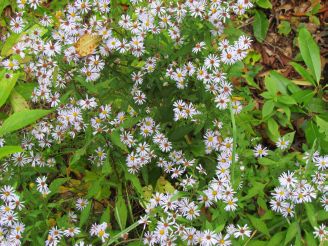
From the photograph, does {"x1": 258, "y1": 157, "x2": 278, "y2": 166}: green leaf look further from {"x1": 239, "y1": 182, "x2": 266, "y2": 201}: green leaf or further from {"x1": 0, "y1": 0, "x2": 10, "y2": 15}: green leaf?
{"x1": 0, "y1": 0, "x2": 10, "y2": 15}: green leaf

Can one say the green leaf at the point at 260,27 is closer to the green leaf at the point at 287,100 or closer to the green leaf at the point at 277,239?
the green leaf at the point at 287,100

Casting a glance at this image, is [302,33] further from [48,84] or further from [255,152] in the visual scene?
[48,84]

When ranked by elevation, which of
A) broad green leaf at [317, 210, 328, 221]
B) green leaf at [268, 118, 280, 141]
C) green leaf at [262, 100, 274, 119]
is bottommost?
broad green leaf at [317, 210, 328, 221]

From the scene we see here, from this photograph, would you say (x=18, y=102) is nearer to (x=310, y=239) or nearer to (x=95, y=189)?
(x=95, y=189)

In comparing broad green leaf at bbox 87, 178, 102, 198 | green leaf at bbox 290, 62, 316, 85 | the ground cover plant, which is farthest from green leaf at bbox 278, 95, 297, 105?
broad green leaf at bbox 87, 178, 102, 198

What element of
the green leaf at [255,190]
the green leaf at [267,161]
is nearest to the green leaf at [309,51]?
the green leaf at [267,161]

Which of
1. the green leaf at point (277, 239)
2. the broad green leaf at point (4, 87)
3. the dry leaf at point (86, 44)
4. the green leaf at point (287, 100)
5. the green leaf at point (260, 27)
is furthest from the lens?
the green leaf at point (260, 27)

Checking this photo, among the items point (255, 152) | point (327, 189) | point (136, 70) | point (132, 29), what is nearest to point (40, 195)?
point (136, 70)
